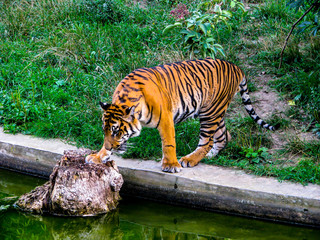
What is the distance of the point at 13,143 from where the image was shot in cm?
577

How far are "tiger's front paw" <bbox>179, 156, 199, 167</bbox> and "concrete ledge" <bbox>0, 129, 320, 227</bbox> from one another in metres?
0.07

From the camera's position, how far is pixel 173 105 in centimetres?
505

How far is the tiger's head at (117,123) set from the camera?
453 centimetres

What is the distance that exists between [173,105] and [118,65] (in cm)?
263

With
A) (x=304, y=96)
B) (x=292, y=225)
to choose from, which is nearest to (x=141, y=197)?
(x=292, y=225)

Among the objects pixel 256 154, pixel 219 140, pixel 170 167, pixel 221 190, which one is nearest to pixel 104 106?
pixel 170 167

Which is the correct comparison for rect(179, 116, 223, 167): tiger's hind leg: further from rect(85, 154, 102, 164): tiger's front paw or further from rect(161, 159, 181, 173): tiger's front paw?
rect(85, 154, 102, 164): tiger's front paw

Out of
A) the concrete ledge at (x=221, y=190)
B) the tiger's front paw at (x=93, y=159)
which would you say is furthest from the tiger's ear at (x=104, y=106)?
the concrete ledge at (x=221, y=190)

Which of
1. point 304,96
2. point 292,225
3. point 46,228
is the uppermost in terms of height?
point 304,96

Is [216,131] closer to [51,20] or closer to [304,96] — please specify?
[304,96]

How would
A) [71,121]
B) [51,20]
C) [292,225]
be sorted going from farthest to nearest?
1. [51,20]
2. [71,121]
3. [292,225]

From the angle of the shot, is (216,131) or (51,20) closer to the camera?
(216,131)

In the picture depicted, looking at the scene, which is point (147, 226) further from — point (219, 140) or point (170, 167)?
point (219, 140)

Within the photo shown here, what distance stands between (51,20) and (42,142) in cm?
405
